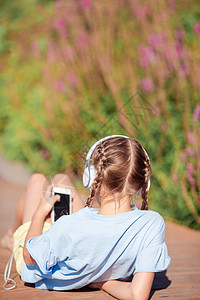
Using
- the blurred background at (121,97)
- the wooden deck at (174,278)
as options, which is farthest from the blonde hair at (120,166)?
the wooden deck at (174,278)

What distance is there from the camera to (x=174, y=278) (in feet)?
8.13

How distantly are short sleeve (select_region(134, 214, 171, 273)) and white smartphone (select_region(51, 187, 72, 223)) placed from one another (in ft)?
1.58

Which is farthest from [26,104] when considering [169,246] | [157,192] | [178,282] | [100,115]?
[178,282]

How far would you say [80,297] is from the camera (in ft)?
6.80

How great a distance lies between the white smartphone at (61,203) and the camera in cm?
212

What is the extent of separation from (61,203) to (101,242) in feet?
1.19

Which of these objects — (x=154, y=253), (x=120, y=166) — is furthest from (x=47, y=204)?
(x=154, y=253)

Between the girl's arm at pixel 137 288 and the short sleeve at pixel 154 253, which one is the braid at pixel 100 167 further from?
the girl's arm at pixel 137 288

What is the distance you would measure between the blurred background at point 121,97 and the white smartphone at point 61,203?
0.51 feet

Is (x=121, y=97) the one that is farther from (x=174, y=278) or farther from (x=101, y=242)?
(x=101, y=242)

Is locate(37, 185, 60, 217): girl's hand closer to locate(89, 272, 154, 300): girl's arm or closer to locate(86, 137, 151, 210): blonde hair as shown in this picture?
locate(86, 137, 151, 210): blonde hair

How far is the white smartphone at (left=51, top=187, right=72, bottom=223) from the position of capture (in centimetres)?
212

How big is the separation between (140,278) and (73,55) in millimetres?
4344

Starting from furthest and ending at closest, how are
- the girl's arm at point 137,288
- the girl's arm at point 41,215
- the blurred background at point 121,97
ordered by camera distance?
the blurred background at point 121,97 < the girl's arm at point 41,215 < the girl's arm at point 137,288
